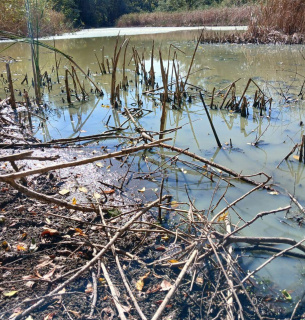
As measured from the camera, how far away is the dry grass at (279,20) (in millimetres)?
12805

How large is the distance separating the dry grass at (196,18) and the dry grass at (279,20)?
478cm

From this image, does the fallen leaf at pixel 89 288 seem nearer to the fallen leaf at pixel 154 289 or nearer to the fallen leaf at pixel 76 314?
the fallen leaf at pixel 76 314

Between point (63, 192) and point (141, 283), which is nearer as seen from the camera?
point (141, 283)

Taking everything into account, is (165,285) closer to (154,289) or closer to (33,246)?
(154,289)

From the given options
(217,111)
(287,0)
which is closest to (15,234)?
(217,111)

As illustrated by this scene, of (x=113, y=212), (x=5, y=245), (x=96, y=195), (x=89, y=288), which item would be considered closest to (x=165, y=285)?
(x=89, y=288)

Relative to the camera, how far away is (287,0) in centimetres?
1244

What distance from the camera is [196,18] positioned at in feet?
88.0

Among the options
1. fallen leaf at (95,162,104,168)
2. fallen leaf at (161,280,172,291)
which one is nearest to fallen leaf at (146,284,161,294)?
fallen leaf at (161,280,172,291)

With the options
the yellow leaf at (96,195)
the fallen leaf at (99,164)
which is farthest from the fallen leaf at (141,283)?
the fallen leaf at (99,164)

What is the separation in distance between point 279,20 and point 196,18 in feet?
47.9

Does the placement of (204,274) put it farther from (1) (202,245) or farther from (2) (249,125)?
(2) (249,125)

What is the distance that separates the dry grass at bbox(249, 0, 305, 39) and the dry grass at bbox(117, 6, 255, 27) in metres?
4.78

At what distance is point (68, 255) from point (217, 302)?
1.03m
